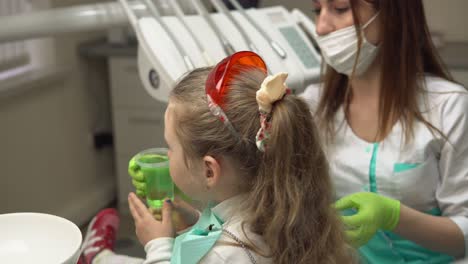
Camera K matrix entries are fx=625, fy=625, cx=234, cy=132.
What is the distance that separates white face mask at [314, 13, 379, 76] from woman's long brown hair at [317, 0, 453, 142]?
0.07 feet

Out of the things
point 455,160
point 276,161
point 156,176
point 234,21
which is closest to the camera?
point 276,161

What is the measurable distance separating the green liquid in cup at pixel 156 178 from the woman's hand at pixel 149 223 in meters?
0.03

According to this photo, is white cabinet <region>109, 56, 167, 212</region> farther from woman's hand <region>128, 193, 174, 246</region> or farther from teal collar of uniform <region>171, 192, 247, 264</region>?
teal collar of uniform <region>171, 192, 247, 264</region>

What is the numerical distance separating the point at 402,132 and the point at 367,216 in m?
0.27

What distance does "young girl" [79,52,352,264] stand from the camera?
102 centimetres

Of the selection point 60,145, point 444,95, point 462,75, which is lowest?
point 60,145

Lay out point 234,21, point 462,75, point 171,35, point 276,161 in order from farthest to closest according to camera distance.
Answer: point 462,75, point 234,21, point 171,35, point 276,161

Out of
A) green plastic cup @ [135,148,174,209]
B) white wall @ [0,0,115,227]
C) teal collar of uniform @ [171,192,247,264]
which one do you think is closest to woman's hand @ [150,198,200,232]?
green plastic cup @ [135,148,174,209]

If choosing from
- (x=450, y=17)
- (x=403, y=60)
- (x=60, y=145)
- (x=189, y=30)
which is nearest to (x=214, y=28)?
(x=189, y=30)

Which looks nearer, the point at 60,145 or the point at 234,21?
the point at 234,21

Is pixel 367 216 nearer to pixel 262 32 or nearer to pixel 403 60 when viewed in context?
pixel 403 60

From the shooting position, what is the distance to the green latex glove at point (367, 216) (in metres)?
1.27

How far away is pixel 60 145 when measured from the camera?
278cm

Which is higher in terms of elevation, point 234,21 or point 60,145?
point 234,21
